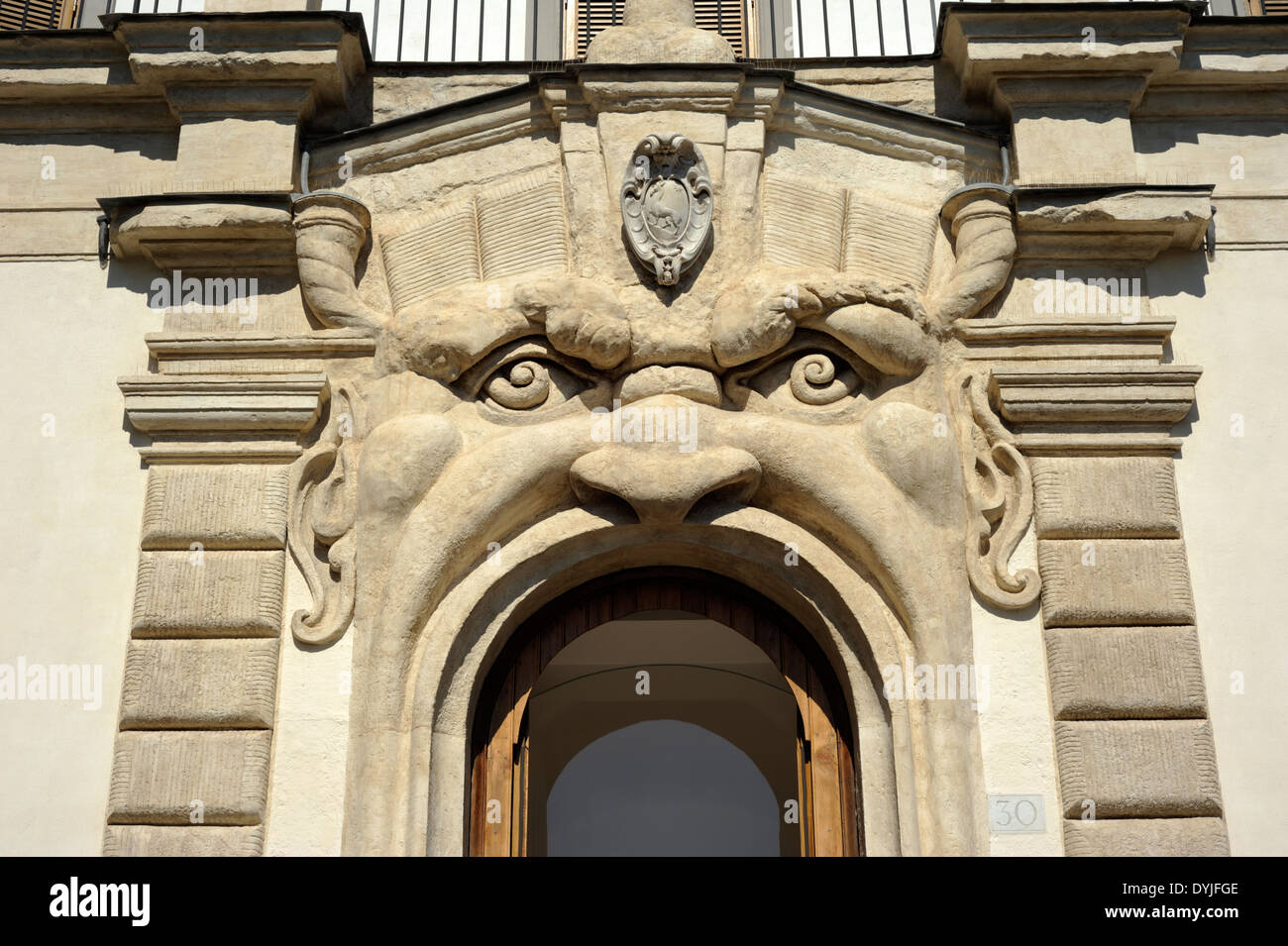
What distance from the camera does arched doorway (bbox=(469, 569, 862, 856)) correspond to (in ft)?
19.9

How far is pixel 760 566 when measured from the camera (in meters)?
6.09

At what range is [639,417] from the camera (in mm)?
5996

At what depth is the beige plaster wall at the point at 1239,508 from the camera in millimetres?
5656

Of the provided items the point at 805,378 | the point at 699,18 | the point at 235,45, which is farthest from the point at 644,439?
the point at 699,18

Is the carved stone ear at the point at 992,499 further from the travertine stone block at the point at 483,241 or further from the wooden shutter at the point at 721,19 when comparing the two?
the wooden shutter at the point at 721,19

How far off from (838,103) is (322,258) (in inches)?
93.8

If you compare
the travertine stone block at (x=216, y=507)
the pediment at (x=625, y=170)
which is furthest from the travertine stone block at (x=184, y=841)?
the pediment at (x=625, y=170)

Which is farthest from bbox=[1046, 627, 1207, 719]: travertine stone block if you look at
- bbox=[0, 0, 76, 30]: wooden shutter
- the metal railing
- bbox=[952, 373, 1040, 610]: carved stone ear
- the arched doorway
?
bbox=[0, 0, 76, 30]: wooden shutter

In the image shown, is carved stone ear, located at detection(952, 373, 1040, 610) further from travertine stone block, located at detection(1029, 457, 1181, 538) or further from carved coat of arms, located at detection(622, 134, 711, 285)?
carved coat of arms, located at detection(622, 134, 711, 285)

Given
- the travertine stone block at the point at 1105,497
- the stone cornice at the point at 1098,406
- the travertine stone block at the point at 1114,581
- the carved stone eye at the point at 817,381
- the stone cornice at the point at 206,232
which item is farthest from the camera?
the stone cornice at the point at 206,232

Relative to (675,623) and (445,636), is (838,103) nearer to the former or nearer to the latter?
(445,636)

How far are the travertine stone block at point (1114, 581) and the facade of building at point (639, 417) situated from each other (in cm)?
2

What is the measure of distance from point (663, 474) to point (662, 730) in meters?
7.73
